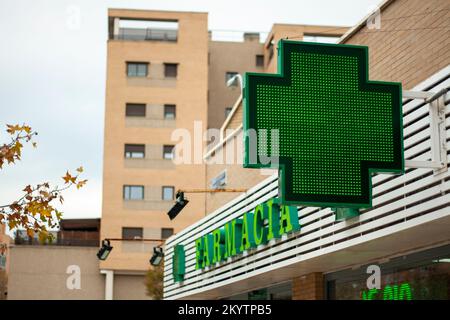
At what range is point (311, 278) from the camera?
59.4 ft

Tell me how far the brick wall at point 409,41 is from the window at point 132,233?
4040cm

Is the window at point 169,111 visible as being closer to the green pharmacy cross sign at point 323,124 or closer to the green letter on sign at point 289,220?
the green letter on sign at point 289,220

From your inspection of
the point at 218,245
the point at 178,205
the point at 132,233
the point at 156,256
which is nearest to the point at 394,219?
the point at 218,245

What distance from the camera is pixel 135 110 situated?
56.7m

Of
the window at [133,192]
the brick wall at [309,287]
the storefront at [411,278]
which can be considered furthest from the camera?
the window at [133,192]

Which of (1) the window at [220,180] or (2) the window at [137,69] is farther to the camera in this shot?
(2) the window at [137,69]

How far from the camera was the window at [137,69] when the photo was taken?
57.0 meters

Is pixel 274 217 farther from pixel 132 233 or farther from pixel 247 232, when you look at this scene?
pixel 132 233

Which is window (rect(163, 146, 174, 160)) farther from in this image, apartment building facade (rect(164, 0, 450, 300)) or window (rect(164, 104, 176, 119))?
apartment building facade (rect(164, 0, 450, 300))

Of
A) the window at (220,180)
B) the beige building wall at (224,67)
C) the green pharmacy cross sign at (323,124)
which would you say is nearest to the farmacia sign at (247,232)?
the window at (220,180)

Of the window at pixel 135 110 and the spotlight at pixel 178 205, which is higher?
the window at pixel 135 110

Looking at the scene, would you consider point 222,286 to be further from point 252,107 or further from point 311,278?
point 252,107
